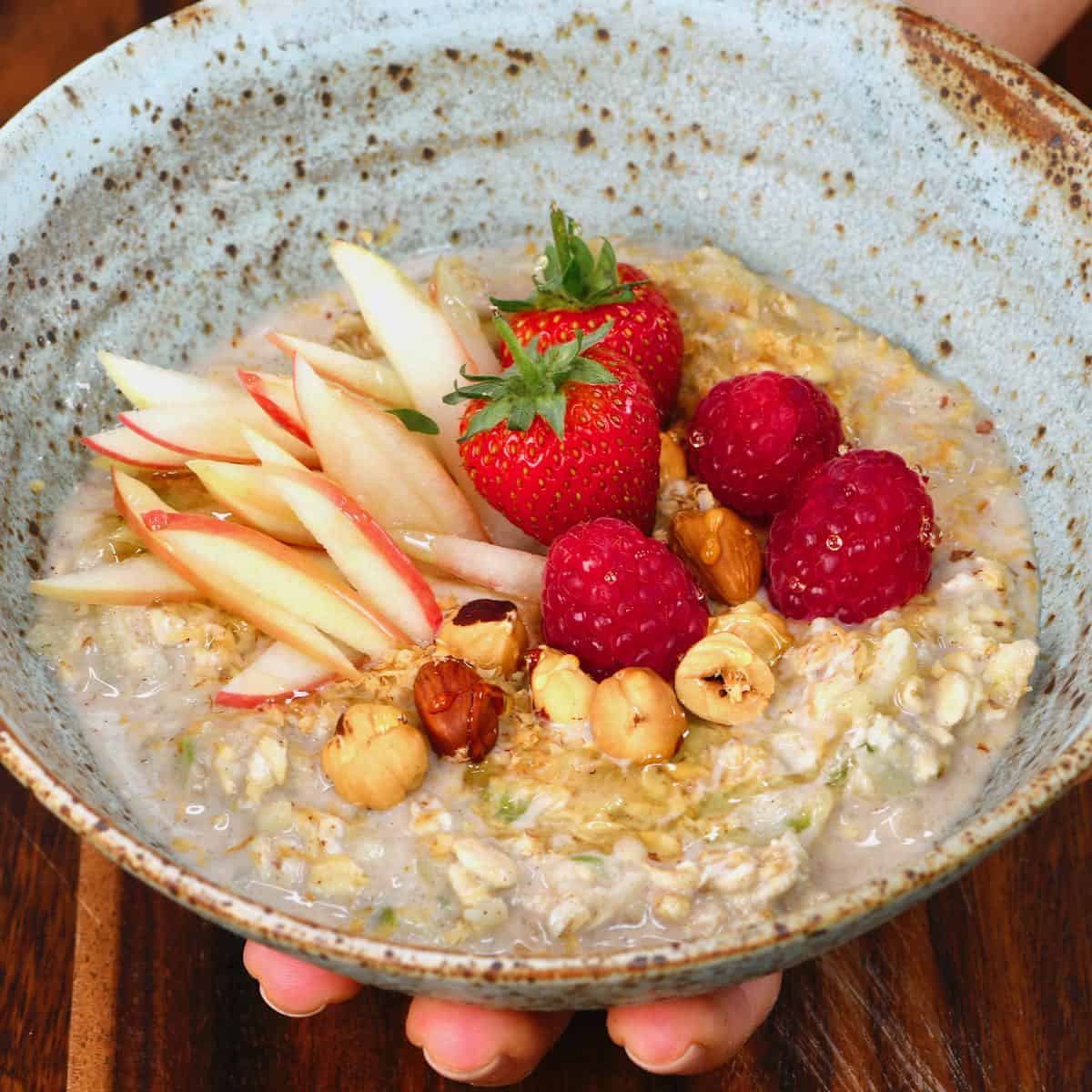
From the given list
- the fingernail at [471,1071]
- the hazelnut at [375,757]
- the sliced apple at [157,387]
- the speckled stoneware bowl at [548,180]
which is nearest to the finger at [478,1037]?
the fingernail at [471,1071]

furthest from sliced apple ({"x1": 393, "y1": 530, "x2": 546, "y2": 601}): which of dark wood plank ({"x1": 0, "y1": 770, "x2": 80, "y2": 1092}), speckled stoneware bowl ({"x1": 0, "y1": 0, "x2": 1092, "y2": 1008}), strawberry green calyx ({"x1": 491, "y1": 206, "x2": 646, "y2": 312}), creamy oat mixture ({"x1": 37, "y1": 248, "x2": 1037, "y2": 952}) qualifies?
dark wood plank ({"x1": 0, "y1": 770, "x2": 80, "y2": 1092})

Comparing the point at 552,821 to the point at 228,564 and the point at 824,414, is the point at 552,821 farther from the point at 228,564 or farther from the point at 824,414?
the point at 824,414

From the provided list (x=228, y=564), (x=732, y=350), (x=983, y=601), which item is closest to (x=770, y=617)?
(x=983, y=601)

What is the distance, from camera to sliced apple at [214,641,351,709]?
1.15 metres

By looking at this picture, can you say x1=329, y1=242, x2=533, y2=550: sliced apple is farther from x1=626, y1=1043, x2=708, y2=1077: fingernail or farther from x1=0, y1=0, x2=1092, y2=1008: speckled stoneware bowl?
x1=626, y1=1043, x2=708, y2=1077: fingernail

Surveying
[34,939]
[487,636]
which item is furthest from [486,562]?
[34,939]

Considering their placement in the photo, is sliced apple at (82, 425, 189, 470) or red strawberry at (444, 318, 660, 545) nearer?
red strawberry at (444, 318, 660, 545)

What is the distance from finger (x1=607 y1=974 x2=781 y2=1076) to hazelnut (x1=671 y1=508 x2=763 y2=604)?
1.10ft

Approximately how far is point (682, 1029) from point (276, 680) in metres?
0.43

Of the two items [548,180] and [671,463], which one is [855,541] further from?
[548,180]

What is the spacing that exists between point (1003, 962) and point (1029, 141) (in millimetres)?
764

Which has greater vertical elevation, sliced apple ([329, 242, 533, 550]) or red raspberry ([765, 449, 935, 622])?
red raspberry ([765, 449, 935, 622])

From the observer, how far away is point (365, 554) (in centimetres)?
120

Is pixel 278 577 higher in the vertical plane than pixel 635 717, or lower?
lower
